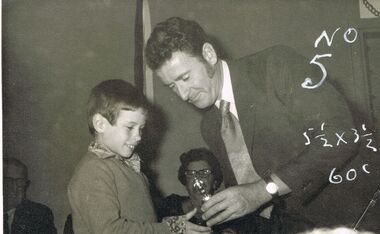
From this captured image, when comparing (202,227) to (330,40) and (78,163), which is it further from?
(330,40)

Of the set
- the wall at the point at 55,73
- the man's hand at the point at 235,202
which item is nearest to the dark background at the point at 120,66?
the wall at the point at 55,73

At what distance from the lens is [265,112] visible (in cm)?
86

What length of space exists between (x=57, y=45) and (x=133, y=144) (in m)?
0.27

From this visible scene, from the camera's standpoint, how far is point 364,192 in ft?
2.86

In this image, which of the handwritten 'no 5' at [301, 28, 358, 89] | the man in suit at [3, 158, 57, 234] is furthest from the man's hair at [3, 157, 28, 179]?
the handwritten 'no 5' at [301, 28, 358, 89]

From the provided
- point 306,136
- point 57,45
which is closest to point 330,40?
point 306,136

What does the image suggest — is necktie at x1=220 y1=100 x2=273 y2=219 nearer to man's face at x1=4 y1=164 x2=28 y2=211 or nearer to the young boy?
the young boy

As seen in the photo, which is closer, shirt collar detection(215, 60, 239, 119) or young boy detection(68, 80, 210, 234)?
young boy detection(68, 80, 210, 234)

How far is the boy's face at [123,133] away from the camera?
77 centimetres

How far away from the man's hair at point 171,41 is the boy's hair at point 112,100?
79 millimetres

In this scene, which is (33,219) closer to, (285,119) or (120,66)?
(120,66)

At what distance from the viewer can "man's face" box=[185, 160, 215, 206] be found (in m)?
0.84

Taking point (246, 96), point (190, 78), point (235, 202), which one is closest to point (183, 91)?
point (190, 78)

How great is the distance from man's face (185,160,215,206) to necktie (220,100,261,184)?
0.17 ft
